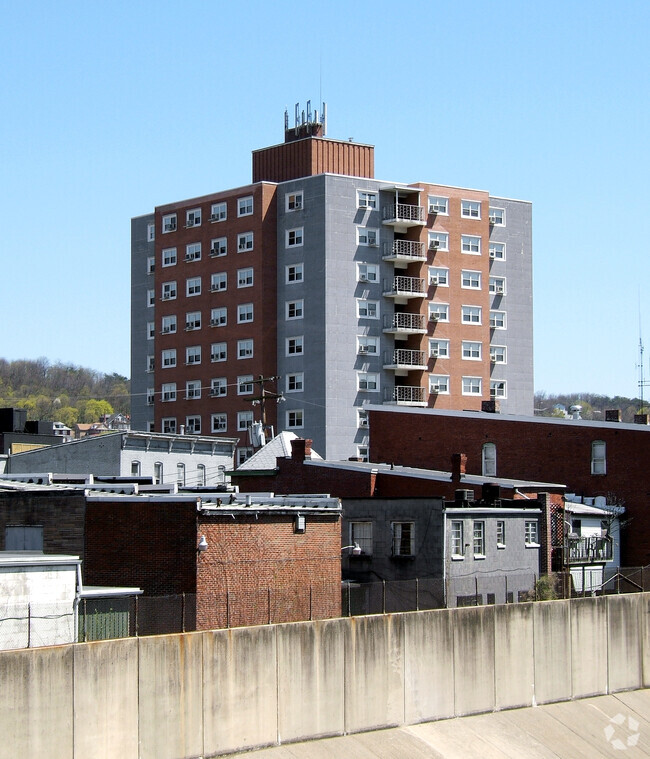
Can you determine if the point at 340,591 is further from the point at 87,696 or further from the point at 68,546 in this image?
the point at 87,696

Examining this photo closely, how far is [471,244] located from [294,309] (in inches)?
720

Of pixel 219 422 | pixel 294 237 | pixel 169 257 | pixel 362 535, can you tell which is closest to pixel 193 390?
pixel 219 422

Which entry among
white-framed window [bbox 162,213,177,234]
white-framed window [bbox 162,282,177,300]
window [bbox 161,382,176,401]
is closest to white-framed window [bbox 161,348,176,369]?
window [bbox 161,382,176,401]

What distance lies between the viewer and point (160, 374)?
121 meters

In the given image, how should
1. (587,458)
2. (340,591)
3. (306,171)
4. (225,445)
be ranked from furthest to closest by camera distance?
(306,171) → (225,445) → (587,458) → (340,591)

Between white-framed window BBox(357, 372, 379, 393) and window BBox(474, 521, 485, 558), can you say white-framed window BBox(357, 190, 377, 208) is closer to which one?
white-framed window BBox(357, 372, 379, 393)

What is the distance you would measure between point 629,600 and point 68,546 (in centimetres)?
2240

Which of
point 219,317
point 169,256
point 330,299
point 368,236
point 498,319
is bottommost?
point 219,317

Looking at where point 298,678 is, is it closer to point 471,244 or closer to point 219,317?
point 219,317

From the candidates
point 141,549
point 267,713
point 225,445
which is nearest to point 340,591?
point 141,549

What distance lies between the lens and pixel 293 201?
111 metres

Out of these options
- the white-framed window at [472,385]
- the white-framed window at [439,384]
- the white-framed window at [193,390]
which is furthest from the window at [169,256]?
the white-framed window at [472,385]

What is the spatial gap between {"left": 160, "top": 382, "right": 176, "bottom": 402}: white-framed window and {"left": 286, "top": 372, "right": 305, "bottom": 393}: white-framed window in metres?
13.7

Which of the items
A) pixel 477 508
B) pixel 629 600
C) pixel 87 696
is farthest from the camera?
pixel 477 508
